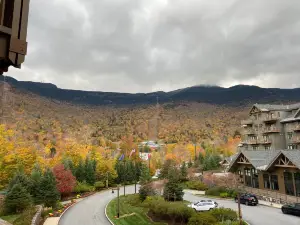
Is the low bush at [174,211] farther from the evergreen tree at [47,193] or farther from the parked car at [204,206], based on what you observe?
the evergreen tree at [47,193]

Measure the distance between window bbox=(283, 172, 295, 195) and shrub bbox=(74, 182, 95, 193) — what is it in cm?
3975

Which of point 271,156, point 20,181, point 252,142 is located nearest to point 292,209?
point 271,156

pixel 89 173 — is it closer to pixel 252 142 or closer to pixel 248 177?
pixel 248 177

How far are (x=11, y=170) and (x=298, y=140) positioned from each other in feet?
168

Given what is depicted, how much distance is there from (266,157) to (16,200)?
3804 cm

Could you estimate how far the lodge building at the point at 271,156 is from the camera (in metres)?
36.8

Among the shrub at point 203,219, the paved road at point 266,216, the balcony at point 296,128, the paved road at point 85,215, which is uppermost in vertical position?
the balcony at point 296,128

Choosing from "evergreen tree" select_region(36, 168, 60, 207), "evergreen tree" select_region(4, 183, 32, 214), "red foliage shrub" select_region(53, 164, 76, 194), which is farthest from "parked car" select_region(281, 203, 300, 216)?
"red foliage shrub" select_region(53, 164, 76, 194)

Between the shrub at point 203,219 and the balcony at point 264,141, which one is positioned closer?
the shrub at point 203,219

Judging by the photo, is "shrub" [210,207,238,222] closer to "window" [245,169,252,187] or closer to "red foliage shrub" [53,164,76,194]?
"window" [245,169,252,187]

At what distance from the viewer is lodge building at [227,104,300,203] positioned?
3684 cm

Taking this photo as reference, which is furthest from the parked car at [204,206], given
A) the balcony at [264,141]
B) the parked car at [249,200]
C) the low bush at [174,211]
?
the balcony at [264,141]

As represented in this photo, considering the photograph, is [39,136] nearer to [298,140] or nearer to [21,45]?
[298,140]

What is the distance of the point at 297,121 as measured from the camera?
51.7 metres
